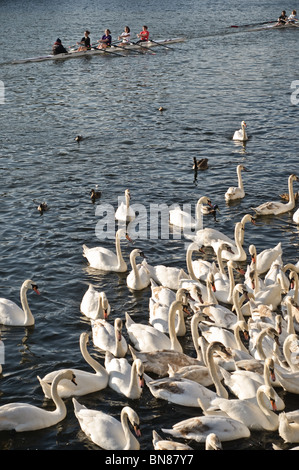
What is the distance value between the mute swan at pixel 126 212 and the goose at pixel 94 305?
17.7 feet

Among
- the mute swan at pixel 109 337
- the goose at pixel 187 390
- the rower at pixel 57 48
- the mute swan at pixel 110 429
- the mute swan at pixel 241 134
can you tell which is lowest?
the mute swan at pixel 110 429

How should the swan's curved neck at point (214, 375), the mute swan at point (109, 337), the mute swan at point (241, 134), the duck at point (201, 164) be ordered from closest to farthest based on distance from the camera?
the swan's curved neck at point (214, 375)
the mute swan at point (109, 337)
the duck at point (201, 164)
the mute swan at point (241, 134)

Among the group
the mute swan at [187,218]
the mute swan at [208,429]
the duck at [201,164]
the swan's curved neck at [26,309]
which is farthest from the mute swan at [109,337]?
the duck at [201,164]

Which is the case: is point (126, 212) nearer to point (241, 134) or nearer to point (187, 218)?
→ point (187, 218)

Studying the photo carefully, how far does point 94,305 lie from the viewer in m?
17.8

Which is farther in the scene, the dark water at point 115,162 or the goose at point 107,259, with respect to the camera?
the goose at point 107,259

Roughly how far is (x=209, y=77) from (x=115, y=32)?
78.1 ft

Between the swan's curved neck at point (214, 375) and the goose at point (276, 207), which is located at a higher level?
the goose at point (276, 207)

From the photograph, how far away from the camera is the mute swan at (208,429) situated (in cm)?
1306

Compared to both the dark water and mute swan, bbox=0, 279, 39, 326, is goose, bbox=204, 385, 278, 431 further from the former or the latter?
mute swan, bbox=0, 279, 39, 326

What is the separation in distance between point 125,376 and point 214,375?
1840mm

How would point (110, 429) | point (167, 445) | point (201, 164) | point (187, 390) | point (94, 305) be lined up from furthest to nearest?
point (201, 164), point (94, 305), point (187, 390), point (110, 429), point (167, 445)

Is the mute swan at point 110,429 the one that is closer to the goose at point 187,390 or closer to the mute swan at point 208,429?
the mute swan at point 208,429

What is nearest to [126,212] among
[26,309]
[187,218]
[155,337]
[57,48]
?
[187,218]
